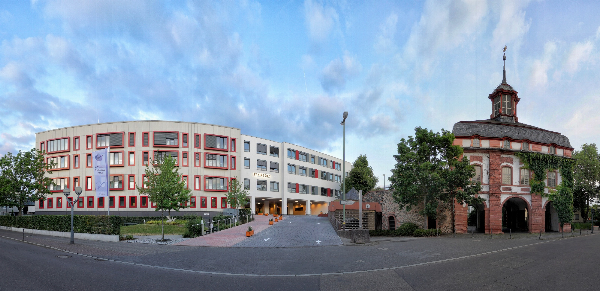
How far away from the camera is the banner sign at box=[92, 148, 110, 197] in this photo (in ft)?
128

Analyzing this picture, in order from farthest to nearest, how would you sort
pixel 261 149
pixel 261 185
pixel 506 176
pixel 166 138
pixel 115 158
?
pixel 261 149 < pixel 261 185 < pixel 115 158 < pixel 166 138 < pixel 506 176

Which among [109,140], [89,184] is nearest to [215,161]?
[109,140]

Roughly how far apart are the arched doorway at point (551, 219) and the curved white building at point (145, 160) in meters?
43.4

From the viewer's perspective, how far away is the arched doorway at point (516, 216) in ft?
137

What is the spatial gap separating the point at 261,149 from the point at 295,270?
174 feet

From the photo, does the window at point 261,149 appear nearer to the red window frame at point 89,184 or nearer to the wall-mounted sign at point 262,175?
the wall-mounted sign at point 262,175

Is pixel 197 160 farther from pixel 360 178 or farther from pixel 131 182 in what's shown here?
pixel 360 178

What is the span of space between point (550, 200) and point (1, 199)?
65619mm

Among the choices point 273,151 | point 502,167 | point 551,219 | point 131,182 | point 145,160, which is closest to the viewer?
point 502,167

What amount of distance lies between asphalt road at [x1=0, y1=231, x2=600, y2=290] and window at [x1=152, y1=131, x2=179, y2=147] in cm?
3729

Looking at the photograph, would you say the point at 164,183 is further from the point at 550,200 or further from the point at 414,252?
the point at 550,200

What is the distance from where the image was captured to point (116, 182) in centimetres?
5497

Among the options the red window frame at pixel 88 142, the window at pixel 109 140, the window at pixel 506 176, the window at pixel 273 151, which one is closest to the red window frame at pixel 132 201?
the window at pixel 109 140

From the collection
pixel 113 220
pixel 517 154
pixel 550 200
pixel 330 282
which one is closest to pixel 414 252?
pixel 330 282
